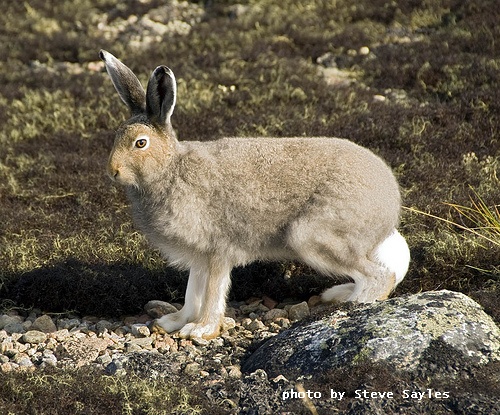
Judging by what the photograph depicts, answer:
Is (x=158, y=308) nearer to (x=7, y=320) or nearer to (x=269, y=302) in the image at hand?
(x=269, y=302)

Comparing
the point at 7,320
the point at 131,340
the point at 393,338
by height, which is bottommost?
the point at 7,320

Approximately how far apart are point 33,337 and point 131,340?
712mm

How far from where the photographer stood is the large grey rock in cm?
493

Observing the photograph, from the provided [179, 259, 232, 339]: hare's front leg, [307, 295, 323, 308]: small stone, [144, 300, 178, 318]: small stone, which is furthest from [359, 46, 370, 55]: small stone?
[179, 259, 232, 339]: hare's front leg

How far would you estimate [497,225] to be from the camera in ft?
21.6

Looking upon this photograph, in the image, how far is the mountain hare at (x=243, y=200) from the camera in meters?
5.93

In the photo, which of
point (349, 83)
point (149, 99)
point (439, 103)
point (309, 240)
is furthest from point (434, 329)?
point (349, 83)

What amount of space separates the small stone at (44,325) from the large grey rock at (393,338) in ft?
5.76

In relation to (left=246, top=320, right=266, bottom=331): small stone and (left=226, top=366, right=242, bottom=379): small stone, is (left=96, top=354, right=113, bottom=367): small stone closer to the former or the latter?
(left=226, top=366, right=242, bottom=379): small stone

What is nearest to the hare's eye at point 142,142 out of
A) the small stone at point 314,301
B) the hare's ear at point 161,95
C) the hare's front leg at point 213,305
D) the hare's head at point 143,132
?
the hare's head at point 143,132

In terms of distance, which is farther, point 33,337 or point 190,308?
point 190,308

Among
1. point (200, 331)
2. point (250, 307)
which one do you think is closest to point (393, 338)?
point (200, 331)

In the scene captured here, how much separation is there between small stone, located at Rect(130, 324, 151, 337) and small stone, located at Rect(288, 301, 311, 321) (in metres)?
1.10

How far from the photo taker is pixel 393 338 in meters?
5.02
